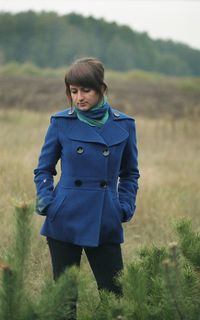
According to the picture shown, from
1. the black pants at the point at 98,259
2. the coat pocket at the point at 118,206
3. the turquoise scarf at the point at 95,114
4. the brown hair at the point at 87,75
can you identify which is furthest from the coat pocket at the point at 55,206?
the brown hair at the point at 87,75

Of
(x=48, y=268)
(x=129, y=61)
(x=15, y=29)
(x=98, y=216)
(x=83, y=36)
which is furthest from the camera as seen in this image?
(x=129, y=61)

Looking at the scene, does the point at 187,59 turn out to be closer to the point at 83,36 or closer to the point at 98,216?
the point at 83,36

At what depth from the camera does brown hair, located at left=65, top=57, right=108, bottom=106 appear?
2727 millimetres

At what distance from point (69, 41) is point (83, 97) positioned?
6685cm

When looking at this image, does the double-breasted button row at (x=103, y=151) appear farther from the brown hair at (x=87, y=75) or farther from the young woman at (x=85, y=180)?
the brown hair at (x=87, y=75)

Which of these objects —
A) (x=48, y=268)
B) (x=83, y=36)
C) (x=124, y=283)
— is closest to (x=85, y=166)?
(x=124, y=283)

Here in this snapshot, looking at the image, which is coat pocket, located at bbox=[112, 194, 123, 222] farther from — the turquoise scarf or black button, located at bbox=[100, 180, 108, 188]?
the turquoise scarf

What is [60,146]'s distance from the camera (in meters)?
2.85

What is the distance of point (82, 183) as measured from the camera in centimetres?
276

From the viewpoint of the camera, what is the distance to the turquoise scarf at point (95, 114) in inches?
110

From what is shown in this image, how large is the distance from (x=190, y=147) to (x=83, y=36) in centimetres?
5741

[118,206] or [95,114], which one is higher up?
[95,114]

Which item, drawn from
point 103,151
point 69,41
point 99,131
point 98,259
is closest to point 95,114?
point 99,131

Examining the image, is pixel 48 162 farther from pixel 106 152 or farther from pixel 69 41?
pixel 69 41
